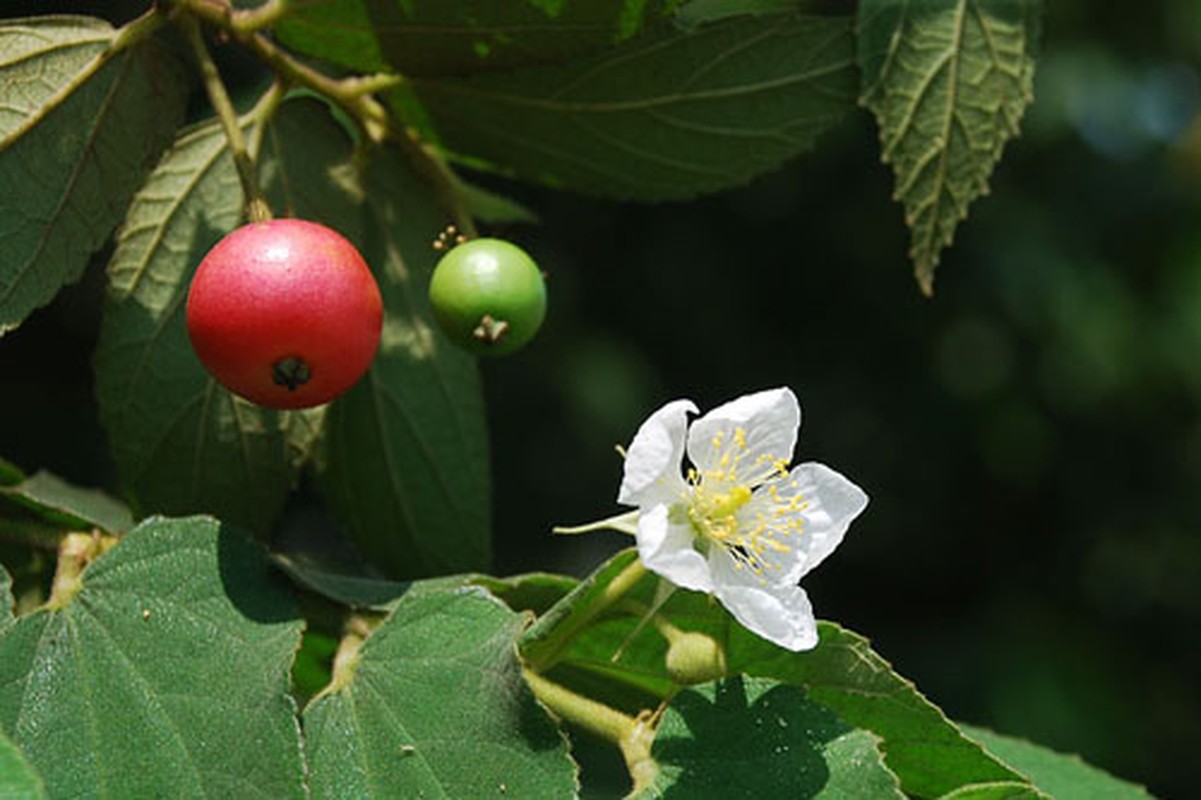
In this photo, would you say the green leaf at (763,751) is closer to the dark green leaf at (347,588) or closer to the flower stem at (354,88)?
the dark green leaf at (347,588)

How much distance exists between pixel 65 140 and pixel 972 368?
4242 millimetres

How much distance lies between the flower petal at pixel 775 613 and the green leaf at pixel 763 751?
0.03m

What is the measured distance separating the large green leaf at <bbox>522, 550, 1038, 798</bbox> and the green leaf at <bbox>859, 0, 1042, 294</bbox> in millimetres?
383

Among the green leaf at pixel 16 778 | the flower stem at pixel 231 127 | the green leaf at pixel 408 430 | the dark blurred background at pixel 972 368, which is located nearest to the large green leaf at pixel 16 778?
the green leaf at pixel 16 778

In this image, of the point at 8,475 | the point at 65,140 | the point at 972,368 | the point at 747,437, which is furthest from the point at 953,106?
the point at 972,368

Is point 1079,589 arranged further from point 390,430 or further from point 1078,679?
point 390,430

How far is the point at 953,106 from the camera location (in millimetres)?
1459

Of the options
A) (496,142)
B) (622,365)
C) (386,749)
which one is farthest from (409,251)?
(622,365)

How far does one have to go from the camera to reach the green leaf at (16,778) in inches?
35.1

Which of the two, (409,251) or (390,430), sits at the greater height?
(409,251)

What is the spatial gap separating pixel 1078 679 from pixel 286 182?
348 cm

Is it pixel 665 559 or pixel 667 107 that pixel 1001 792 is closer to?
pixel 665 559

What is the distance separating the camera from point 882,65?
1.43m

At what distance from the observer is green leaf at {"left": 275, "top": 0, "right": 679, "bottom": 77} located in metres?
1.33
